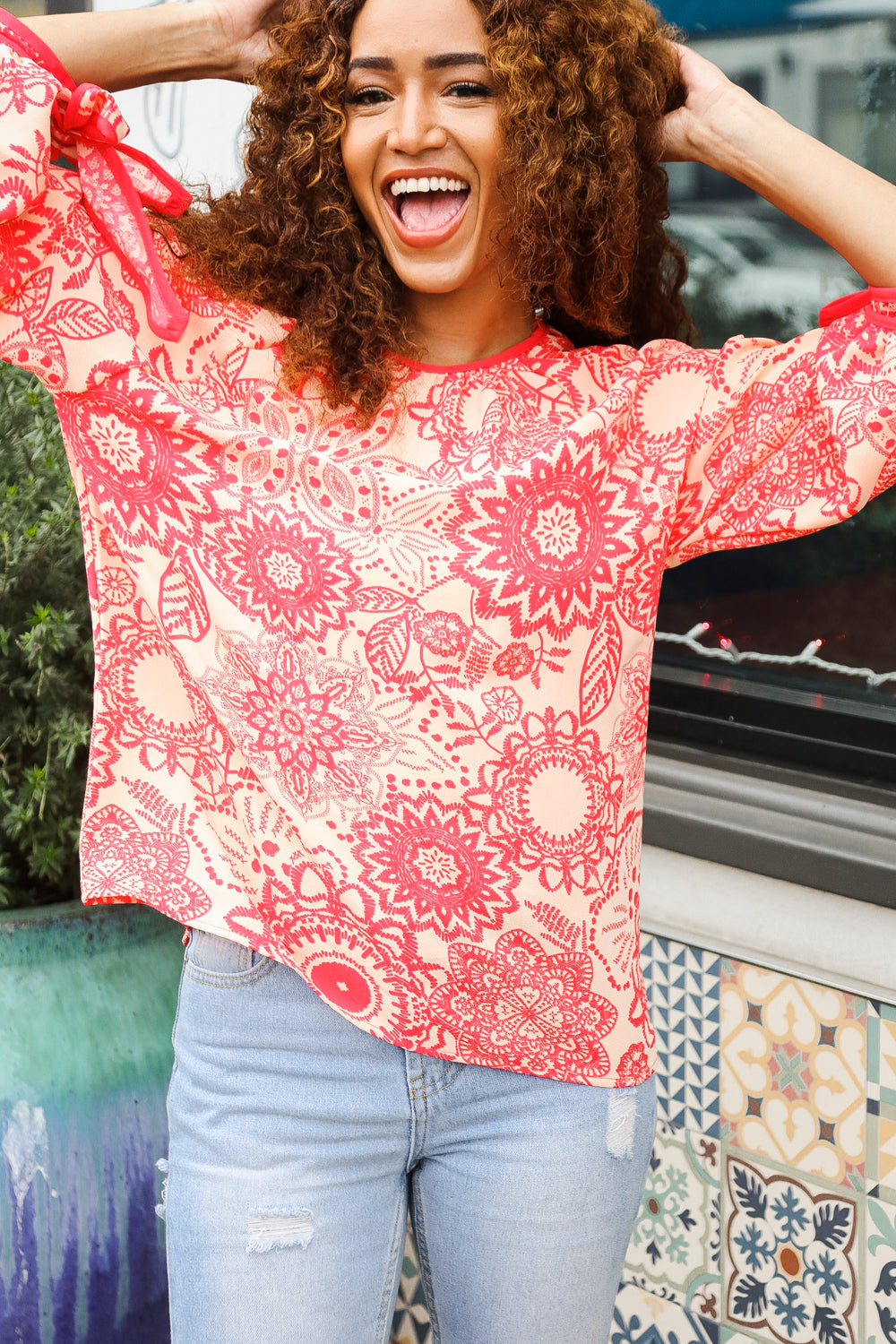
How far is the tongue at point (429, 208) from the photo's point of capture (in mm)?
1032

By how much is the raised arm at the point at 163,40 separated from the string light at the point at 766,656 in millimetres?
869

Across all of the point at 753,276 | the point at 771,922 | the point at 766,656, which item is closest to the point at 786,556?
the point at 766,656

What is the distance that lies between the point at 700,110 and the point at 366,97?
0.28 metres

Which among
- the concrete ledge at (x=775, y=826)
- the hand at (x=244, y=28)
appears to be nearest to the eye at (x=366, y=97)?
the hand at (x=244, y=28)

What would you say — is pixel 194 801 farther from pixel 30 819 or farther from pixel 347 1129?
pixel 30 819

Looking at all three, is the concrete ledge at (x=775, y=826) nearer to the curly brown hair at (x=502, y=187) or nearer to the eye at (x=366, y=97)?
the curly brown hair at (x=502, y=187)

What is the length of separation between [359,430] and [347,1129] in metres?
0.54

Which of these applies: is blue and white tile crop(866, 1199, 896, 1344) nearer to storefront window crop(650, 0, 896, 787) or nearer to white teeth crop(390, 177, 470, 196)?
storefront window crop(650, 0, 896, 787)

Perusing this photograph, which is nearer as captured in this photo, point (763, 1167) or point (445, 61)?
point (445, 61)

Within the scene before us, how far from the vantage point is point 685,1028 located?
1.52m

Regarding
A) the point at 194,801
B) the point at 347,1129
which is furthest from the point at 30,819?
the point at 347,1129

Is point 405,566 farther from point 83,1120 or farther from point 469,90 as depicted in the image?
point 83,1120

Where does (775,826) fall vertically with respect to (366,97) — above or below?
below

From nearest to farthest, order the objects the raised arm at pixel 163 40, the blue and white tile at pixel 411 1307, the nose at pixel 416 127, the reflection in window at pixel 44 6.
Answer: the nose at pixel 416 127 < the raised arm at pixel 163 40 < the blue and white tile at pixel 411 1307 < the reflection in window at pixel 44 6
